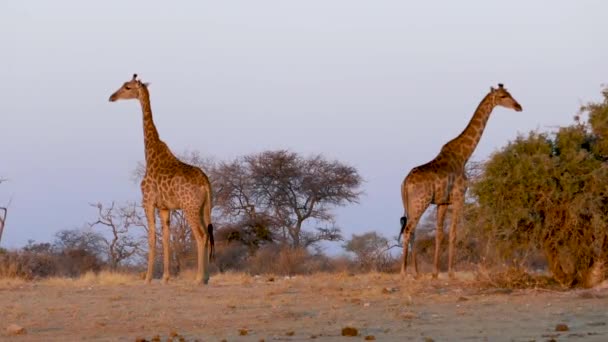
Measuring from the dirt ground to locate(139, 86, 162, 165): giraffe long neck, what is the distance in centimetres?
279

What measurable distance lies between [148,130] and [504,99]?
5.90 m

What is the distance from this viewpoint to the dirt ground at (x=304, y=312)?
9930 mm

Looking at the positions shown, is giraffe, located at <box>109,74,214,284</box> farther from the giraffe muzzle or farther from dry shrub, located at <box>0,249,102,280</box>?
the giraffe muzzle

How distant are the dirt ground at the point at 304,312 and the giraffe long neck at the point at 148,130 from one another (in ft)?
9.16

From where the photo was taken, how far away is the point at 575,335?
9328mm

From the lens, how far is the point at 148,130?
695 inches

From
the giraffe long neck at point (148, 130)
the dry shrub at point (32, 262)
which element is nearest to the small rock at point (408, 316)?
the giraffe long neck at point (148, 130)

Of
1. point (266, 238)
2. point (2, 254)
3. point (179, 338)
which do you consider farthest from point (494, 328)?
point (266, 238)

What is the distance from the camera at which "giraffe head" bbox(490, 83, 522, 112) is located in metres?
17.5

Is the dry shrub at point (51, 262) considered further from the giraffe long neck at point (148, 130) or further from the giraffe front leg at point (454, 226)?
the giraffe front leg at point (454, 226)

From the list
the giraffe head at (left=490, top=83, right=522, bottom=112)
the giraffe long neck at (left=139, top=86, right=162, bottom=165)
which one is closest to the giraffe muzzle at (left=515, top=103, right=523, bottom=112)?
the giraffe head at (left=490, top=83, right=522, bottom=112)

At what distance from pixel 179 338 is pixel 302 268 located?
13.8m

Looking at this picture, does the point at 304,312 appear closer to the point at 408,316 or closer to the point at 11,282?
the point at 408,316

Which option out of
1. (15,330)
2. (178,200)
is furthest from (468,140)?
(15,330)
